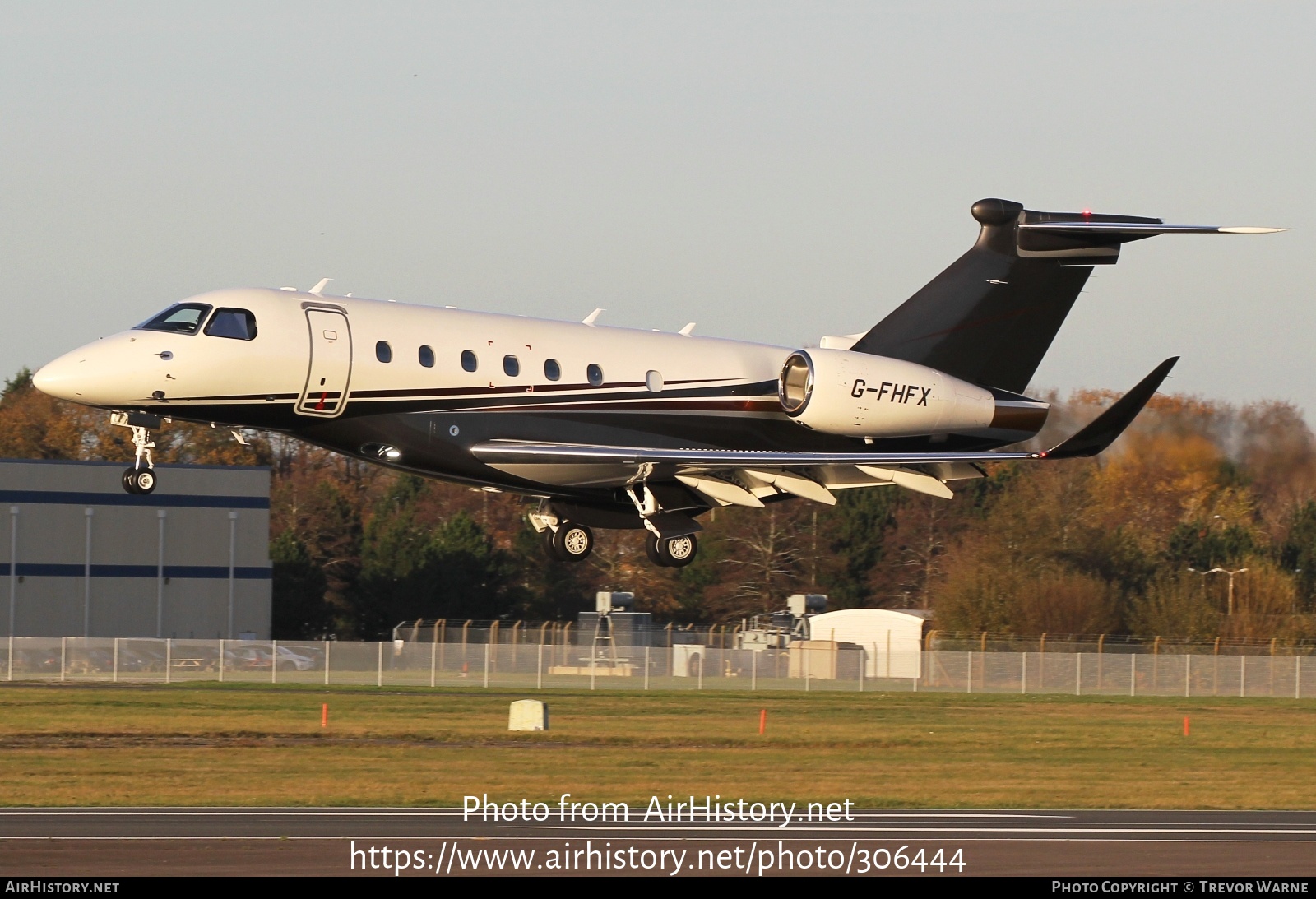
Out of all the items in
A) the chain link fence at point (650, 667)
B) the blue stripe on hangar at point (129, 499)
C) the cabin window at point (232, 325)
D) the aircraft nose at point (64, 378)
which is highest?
the cabin window at point (232, 325)

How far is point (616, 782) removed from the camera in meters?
24.2

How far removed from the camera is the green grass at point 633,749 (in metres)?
23.4

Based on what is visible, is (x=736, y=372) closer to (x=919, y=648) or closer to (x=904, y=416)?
(x=904, y=416)

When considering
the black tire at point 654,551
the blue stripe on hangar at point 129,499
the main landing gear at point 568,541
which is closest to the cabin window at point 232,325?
the main landing gear at point 568,541

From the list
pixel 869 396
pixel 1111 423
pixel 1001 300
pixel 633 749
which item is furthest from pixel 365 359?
pixel 1001 300

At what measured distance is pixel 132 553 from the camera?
56.3m

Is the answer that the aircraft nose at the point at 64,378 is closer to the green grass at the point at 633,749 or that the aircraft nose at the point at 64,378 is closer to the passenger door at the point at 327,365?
the passenger door at the point at 327,365

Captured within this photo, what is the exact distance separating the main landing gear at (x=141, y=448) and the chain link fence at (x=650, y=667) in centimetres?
2237

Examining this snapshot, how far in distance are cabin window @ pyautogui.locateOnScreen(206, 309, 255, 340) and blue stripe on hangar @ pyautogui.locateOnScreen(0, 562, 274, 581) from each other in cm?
3385

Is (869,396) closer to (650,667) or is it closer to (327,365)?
(327,365)

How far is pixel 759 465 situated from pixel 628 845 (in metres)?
10.5

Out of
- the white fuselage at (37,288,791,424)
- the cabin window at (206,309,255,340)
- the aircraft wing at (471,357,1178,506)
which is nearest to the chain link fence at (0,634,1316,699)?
the aircraft wing at (471,357,1178,506)

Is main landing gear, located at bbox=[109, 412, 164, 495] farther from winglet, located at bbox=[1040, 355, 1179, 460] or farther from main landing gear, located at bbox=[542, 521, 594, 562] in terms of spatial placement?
winglet, located at bbox=[1040, 355, 1179, 460]
